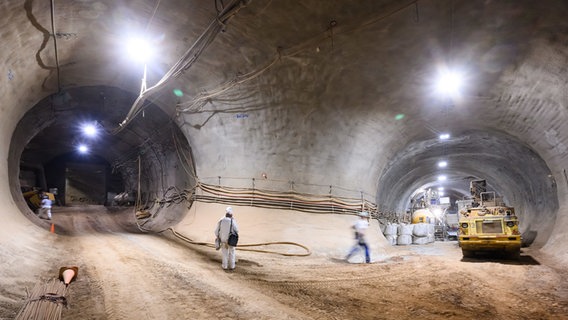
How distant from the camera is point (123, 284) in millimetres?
5352

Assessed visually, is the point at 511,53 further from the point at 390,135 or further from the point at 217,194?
the point at 217,194

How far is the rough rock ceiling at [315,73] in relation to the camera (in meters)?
7.07

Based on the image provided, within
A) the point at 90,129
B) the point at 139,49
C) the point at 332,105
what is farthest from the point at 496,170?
the point at 90,129

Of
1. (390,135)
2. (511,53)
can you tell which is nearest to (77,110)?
(390,135)

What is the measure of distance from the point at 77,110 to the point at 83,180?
1517cm

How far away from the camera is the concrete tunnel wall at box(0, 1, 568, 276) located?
305 inches

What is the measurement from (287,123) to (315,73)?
1.93 m

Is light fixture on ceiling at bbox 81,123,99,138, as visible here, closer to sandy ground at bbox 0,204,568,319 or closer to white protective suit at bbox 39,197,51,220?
white protective suit at bbox 39,197,51,220

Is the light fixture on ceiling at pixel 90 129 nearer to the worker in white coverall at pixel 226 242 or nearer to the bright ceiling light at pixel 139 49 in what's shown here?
the bright ceiling light at pixel 139 49

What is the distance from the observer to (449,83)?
9.71 m

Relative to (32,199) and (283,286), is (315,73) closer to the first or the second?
(283,286)

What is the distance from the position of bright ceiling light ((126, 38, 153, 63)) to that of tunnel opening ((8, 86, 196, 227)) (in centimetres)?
394

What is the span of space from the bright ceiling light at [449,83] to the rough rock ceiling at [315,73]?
0.27 m

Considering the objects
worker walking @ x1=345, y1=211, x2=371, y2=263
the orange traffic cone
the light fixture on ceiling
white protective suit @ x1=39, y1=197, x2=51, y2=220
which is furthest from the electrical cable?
the light fixture on ceiling
